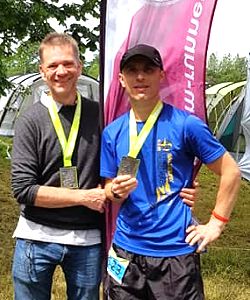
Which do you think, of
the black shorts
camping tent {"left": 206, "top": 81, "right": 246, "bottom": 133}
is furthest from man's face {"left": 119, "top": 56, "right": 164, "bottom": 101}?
camping tent {"left": 206, "top": 81, "right": 246, "bottom": 133}

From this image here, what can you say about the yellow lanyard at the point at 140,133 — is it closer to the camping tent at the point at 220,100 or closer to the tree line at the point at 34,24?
the tree line at the point at 34,24

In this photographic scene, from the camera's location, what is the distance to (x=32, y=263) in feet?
8.50

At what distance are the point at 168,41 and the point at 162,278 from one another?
105 centimetres

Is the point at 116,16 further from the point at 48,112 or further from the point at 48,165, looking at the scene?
the point at 48,165

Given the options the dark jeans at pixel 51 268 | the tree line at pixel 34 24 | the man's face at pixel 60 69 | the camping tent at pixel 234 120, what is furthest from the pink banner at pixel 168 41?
the camping tent at pixel 234 120

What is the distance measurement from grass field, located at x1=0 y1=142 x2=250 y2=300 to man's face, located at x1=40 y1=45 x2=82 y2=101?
7.68 feet

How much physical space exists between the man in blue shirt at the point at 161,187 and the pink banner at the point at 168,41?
0.29m

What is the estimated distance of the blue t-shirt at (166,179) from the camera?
2.39 metres

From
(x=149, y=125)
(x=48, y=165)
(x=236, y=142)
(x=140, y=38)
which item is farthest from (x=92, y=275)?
(x=236, y=142)

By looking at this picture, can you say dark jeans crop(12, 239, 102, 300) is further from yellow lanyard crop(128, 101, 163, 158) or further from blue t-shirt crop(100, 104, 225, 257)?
yellow lanyard crop(128, 101, 163, 158)

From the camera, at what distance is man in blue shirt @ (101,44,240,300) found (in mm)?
2385

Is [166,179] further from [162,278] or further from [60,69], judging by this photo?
[60,69]

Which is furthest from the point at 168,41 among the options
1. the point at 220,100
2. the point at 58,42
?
the point at 220,100

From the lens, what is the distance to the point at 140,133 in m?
2.41
